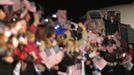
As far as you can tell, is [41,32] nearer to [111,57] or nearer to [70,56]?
[70,56]

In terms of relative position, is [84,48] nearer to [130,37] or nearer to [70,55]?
[70,55]

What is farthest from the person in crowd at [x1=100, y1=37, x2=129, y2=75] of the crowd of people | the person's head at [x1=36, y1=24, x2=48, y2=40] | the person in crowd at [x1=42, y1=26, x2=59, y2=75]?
the person's head at [x1=36, y1=24, x2=48, y2=40]

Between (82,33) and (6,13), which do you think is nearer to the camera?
(6,13)

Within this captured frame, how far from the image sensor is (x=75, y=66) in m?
2.39

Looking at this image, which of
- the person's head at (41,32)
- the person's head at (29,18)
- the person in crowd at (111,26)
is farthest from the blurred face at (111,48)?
the person's head at (29,18)

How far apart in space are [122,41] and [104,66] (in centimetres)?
53

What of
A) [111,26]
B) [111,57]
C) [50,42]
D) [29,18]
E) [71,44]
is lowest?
[111,57]

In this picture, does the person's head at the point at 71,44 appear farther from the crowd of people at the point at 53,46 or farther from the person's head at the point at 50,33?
the person's head at the point at 50,33

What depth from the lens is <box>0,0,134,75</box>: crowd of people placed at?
6.01 feet

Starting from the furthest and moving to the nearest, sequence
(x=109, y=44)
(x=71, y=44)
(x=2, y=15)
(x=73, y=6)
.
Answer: (x=73, y=6) < (x=109, y=44) < (x=71, y=44) < (x=2, y=15)

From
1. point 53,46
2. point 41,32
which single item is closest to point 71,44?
point 53,46

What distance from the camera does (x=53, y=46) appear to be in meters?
2.13

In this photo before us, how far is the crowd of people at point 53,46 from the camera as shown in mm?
1833

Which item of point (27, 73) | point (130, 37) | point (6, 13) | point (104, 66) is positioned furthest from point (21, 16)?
point (130, 37)
